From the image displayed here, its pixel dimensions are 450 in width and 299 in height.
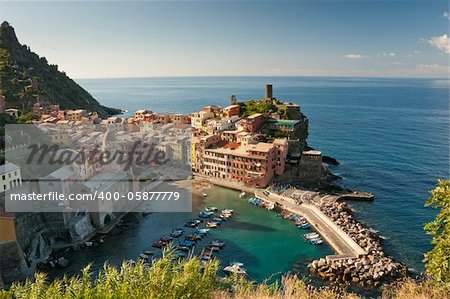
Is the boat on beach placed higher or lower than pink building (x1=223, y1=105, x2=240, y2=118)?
lower

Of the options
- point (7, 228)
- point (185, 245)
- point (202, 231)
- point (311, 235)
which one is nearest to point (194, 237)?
point (202, 231)

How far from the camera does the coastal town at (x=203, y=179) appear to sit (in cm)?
2505

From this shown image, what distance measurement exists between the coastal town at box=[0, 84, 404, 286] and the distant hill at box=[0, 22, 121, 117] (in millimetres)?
5991

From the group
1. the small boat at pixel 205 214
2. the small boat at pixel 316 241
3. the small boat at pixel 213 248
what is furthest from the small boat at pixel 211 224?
the small boat at pixel 316 241

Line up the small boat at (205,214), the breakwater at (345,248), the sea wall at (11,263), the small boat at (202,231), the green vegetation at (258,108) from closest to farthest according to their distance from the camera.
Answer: the sea wall at (11,263), the breakwater at (345,248), the small boat at (202,231), the small boat at (205,214), the green vegetation at (258,108)

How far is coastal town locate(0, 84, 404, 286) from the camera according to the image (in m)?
25.0

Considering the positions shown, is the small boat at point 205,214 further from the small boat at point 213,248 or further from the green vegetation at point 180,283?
the green vegetation at point 180,283

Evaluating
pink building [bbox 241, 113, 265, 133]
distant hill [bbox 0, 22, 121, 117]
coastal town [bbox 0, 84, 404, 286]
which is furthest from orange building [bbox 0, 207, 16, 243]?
distant hill [bbox 0, 22, 121, 117]

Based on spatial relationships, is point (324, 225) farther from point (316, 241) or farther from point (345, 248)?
point (345, 248)

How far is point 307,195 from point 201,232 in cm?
1391

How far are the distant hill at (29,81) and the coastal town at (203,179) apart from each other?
599cm

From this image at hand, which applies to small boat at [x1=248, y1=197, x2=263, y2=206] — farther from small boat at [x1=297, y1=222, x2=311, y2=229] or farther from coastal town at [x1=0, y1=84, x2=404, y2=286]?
small boat at [x1=297, y1=222, x2=311, y2=229]

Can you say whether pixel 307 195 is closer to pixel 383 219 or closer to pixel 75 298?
pixel 383 219

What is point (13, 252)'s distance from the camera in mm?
22594
